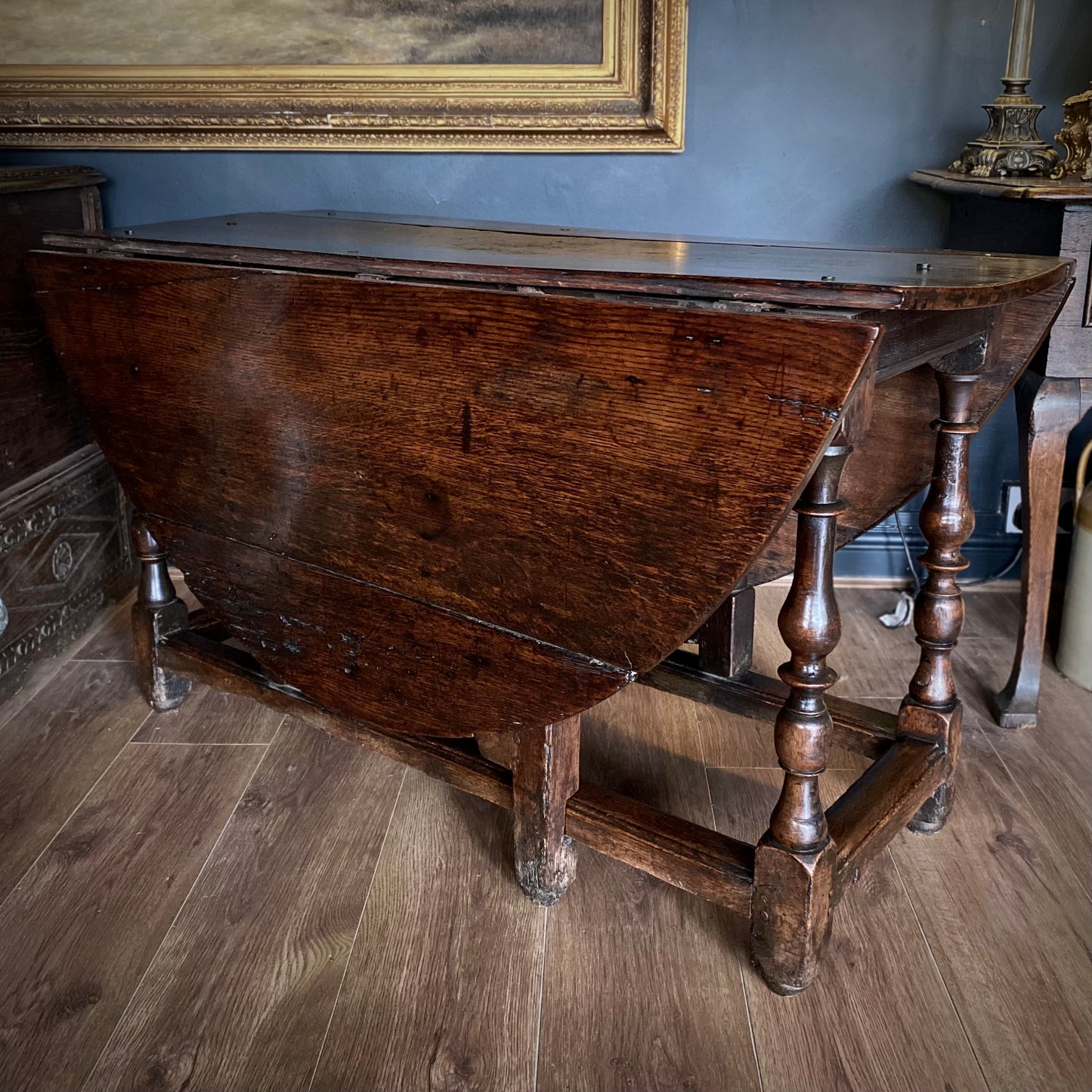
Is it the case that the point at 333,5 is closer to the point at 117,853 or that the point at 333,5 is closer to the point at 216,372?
the point at 216,372

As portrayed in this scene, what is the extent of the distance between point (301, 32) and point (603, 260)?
115cm

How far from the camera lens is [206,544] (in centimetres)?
153

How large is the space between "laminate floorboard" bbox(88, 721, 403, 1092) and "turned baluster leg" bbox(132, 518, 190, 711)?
0.26 meters

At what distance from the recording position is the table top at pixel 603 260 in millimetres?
1001

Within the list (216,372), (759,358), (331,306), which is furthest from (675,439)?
(216,372)

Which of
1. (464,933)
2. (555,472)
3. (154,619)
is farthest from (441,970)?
(154,619)

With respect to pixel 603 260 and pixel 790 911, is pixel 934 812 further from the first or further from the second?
pixel 603 260

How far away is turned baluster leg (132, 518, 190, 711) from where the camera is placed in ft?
5.73

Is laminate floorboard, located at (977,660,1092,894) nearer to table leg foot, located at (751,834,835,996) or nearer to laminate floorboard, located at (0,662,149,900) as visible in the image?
table leg foot, located at (751,834,835,996)

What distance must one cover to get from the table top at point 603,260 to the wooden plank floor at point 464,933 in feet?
2.51

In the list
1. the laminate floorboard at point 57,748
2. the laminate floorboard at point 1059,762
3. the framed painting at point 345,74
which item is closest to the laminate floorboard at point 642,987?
the laminate floorboard at point 1059,762

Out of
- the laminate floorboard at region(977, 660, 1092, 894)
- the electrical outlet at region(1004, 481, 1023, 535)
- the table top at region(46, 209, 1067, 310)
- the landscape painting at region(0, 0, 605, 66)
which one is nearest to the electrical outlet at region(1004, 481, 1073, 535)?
the electrical outlet at region(1004, 481, 1023, 535)

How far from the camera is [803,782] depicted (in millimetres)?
1178

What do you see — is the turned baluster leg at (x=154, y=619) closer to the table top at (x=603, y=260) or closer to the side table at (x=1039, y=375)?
the table top at (x=603, y=260)
